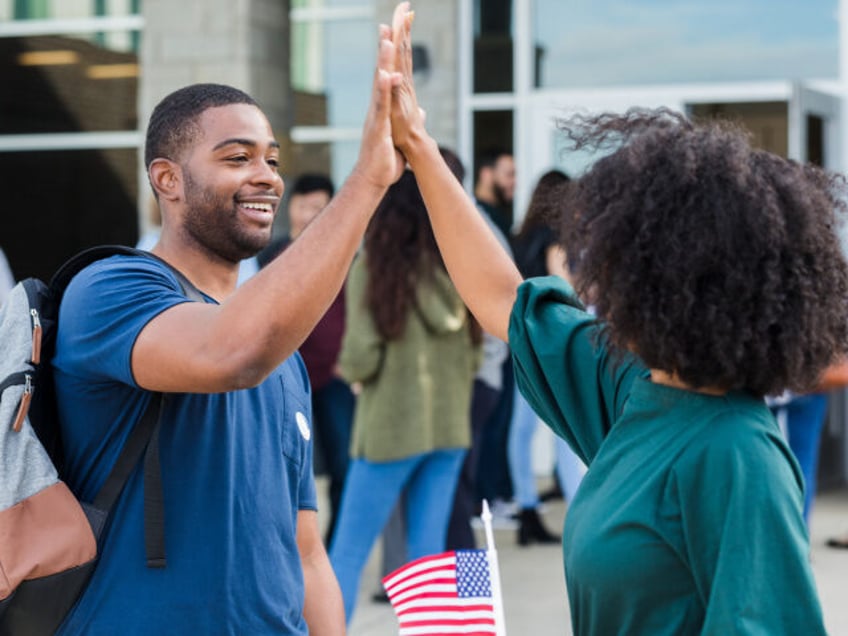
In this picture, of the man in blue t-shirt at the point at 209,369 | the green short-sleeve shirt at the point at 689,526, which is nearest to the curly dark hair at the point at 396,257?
the man in blue t-shirt at the point at 209,369

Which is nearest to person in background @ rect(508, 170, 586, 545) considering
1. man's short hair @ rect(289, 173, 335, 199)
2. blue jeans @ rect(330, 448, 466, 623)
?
man's short hair @ rect(289, 173, 335, 199)

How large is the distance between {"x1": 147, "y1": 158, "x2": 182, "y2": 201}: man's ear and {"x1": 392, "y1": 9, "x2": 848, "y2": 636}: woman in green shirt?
2.70 ft

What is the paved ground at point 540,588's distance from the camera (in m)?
5.99

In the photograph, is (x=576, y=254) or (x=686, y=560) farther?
(x=576, y=254)

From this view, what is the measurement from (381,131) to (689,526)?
2.81ft

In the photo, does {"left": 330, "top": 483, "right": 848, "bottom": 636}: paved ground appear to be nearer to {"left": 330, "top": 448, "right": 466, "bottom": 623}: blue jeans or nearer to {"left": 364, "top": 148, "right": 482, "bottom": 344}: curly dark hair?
{"left": 330, "top": 448, "right": 466, "bottom": 623}: blue jeans

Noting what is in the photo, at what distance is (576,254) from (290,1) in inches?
341

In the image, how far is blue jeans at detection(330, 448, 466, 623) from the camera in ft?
17.2

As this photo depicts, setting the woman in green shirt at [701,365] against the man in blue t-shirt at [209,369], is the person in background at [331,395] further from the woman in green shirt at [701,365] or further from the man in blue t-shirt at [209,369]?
the woman in green shirt at [701,365]

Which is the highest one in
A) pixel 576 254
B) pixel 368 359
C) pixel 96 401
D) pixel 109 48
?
pixel 109 48

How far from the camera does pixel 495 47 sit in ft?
34.4

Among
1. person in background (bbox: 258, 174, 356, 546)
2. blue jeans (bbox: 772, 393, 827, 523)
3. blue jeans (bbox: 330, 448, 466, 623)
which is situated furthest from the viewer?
blue jeans (bbox: 772, 393, 827, 523)

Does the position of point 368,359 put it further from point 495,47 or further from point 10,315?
point 495,47

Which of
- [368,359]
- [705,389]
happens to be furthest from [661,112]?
[368,359]
